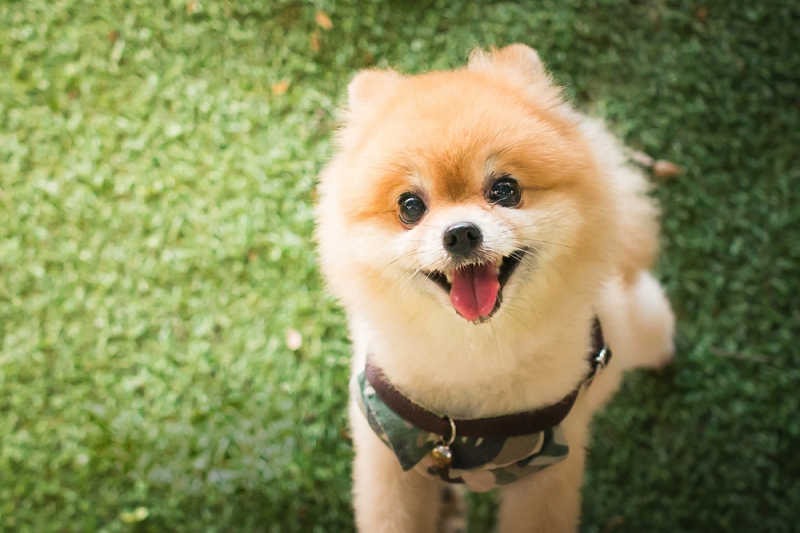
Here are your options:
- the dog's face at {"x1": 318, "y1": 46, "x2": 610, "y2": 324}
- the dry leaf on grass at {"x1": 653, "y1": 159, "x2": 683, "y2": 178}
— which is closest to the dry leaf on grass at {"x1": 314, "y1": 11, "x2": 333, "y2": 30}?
the dog's face at {"x1": 318, "y1": 46, "x2": 610, "y2": 324}

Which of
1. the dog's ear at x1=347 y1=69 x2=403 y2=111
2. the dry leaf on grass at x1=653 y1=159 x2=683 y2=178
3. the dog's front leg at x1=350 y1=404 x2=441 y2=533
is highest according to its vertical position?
the dry leaf on grass at x1=653 y1=159 x2=683 y2=178

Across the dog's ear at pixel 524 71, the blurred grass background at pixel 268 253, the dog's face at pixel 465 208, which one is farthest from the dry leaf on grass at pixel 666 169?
the dog's face at pixel 465 208

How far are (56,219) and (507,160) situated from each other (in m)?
2.40

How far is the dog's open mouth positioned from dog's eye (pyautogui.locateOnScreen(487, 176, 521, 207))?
0.39 ft

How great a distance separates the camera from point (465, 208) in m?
1.20

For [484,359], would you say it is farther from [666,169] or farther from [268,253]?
[666,169]

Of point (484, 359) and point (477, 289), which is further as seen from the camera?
point (484, 359)

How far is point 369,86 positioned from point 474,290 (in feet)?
2.22

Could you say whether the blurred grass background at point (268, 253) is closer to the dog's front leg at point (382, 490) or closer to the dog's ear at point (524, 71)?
the dog's front leg at point (382, 490)

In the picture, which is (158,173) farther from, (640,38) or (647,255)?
(640,38)

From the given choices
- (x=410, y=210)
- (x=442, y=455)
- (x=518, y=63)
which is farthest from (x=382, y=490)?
(x=518, y=63)

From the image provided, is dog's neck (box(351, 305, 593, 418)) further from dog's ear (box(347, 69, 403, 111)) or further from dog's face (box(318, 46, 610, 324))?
dog's ear (box(347, 69, 403, 111))

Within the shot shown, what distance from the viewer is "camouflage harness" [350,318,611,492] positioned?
1.44 meters

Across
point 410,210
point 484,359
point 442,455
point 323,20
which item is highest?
point 323,20
